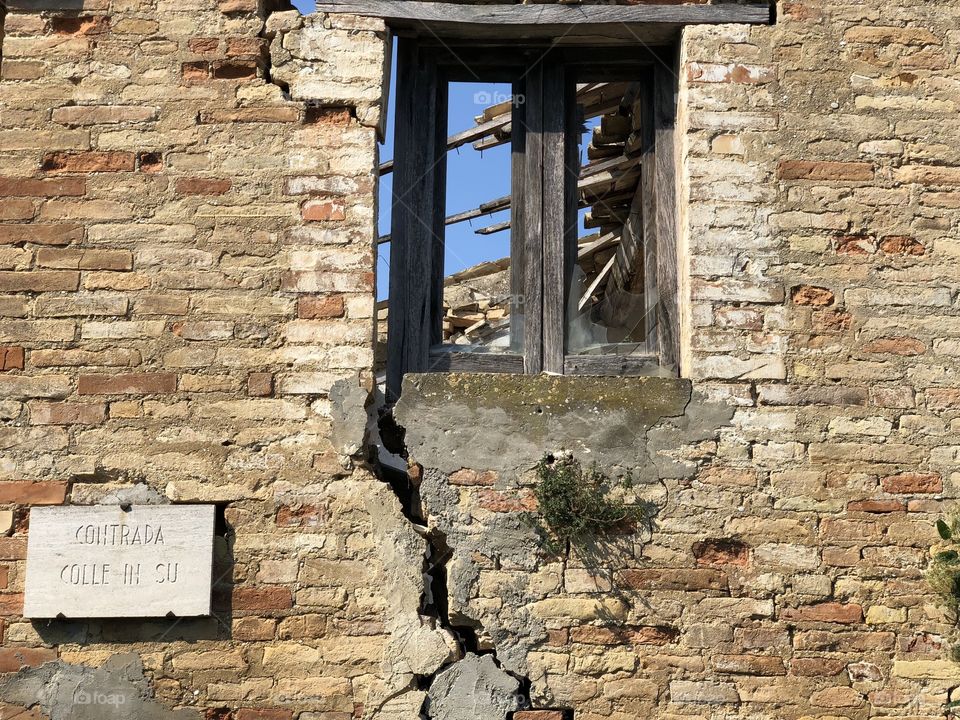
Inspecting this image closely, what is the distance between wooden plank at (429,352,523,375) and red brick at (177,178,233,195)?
1.13 meters

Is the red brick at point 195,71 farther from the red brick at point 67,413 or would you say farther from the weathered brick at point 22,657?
the weathered brick at point 22,657

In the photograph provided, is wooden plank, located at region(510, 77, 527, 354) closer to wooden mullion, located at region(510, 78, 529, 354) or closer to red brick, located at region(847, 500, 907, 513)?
wooden mullion, located at region(510, 78, 529, 354)

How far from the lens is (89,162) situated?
13.4 feet

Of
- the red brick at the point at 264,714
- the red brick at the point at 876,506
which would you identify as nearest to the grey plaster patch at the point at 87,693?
the red brick at the point at 264,714

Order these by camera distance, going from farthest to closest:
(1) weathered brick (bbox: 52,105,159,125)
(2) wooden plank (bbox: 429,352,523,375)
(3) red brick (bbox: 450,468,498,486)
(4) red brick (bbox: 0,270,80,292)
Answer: (2) wooden plank (bbox: 429,352,523,375), (1) weathered brick (bbox: 52,105,159,125), (4) red brick (bbox: 0,270,80,292), (3) red brick (bbox: 450,468,498,486)

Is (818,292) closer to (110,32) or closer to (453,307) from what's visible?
(110,32)

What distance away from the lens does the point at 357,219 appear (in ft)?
13.2

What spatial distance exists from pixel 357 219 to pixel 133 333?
103 centimetres

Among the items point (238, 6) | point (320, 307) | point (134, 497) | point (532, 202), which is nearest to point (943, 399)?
point (532, 202)

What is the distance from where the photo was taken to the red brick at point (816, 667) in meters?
3.70

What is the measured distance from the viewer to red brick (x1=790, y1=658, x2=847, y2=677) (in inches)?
146

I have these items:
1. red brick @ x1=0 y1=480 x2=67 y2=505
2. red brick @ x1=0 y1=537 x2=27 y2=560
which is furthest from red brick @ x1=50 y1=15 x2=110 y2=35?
red brick @ x1=0 y1=537 x2=27 y2=560

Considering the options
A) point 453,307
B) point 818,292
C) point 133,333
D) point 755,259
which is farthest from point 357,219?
point 453,307

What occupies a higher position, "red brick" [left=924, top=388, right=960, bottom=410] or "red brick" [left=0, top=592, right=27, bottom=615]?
"red brick" [left=924, top=388, right=960, bottom=410]
